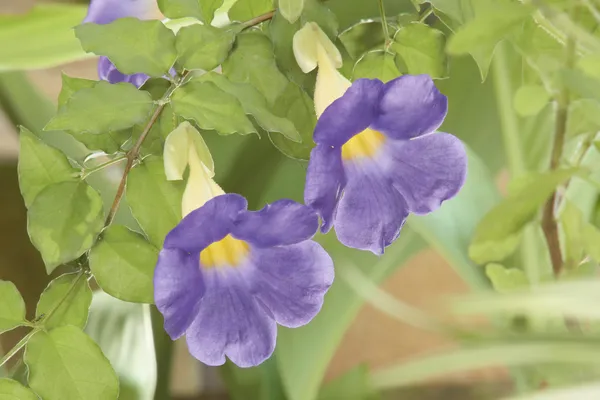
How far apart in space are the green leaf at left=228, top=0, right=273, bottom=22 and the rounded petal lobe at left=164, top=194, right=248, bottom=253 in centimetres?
12

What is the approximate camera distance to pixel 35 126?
66 centimetres

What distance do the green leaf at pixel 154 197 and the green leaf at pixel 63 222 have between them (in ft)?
0.06

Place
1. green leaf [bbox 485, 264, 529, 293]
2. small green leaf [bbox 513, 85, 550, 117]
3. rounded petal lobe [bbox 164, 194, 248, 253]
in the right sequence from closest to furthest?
rounded petal lobe [bbox 164, 194, 248, 253]
small green leaf [bbox 513, 85, 550, 117]
green leaf [bbox 485, 264, 529, 293]

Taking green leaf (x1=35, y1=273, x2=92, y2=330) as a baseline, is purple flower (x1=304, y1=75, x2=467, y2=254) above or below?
above

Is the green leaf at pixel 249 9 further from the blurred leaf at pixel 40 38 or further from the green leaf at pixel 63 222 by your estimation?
the blurred leaf at pixel 40 38

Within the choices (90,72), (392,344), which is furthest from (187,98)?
(392,344)

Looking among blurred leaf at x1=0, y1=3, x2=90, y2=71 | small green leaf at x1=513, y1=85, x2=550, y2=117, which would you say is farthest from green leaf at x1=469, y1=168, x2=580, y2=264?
blurred leaf at x1=0, y1=3, x2=90, y2=71

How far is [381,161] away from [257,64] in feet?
0.24

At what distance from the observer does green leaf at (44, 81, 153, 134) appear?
243mm

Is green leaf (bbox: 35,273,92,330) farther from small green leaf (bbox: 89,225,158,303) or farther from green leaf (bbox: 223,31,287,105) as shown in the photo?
green leaf (bbox: 223,31,287,105)

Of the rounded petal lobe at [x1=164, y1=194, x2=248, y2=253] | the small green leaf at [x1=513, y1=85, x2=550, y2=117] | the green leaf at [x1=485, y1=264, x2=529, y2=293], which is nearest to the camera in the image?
the rounded petal lobe at [x1=164, y1=194, x2=248, y2=253]

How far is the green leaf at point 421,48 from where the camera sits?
29cm

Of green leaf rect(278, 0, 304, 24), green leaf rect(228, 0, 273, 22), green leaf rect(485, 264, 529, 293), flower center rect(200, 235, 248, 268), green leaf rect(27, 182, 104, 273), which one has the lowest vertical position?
green leaf rect(485, 264, 529, 293)

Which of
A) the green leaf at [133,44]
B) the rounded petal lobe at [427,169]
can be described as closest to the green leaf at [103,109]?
the green leaf at [133,44]
